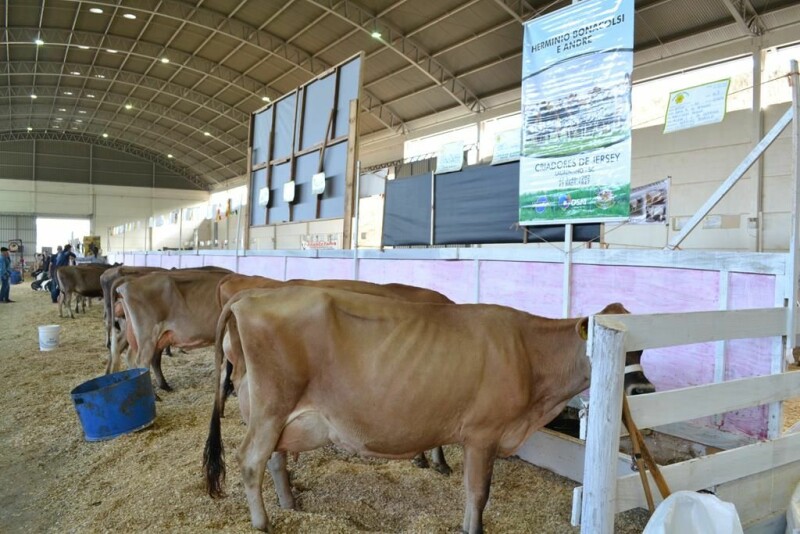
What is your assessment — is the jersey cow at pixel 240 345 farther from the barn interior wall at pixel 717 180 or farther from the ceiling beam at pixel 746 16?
the ceiling beam at pixel 746 16

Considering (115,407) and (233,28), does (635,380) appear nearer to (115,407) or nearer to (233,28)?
(115,407)

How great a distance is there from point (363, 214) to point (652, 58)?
45.3ft

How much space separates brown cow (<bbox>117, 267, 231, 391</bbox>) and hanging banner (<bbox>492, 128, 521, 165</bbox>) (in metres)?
3.84

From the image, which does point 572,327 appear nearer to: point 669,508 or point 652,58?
point 669,508

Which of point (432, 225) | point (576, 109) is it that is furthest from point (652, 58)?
point (576, 109)

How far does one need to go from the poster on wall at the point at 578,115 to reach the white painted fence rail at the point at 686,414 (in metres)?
1.34

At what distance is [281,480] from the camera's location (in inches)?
122

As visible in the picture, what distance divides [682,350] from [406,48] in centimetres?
1874

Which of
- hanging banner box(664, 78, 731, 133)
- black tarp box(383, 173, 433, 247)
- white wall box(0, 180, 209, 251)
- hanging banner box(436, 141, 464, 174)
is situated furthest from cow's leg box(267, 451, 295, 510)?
white wall box(0, 180, 209, 251)

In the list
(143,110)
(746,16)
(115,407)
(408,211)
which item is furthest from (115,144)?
(115,407)

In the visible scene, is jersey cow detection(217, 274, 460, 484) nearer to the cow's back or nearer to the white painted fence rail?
the cow's back

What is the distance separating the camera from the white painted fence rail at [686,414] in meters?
1.90

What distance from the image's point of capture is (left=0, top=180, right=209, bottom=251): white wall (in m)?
37.6

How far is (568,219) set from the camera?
12.3 feet
